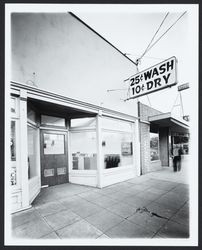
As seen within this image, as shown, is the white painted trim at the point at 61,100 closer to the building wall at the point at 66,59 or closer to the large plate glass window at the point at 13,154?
the building wall at the point at 66,59

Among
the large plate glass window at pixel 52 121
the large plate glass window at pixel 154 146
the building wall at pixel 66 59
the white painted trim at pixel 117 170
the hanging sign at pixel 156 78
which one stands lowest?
the white painted trim at pixel 117 170

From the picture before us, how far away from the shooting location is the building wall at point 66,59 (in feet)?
12.8

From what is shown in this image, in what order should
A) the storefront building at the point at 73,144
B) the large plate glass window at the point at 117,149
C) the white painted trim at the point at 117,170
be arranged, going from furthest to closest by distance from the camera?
1. the large plate glass window at the point at 117,149
2. the white painted trim at the point at 117,170
3. the storefront building at the point at 73,144

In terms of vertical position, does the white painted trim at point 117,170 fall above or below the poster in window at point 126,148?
below

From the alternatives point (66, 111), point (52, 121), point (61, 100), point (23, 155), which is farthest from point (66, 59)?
point (23, 155)

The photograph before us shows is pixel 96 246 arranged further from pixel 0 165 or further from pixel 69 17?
pixel 69 17

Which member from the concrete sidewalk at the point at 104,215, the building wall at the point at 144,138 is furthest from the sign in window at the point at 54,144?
the building wall at the point at 144,138

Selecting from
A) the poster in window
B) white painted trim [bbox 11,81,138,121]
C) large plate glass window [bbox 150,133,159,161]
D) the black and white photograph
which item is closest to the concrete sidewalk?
the black and white photograph

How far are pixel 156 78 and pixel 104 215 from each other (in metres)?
3.90

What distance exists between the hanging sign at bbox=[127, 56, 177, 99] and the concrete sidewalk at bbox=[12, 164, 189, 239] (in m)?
3.34

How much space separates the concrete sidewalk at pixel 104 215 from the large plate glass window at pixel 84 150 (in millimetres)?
1106

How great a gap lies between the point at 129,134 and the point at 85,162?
3081 mm

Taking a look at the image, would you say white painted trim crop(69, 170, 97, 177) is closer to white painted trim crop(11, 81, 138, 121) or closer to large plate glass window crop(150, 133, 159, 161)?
white painted trim crop(11, 81, 138, 121)

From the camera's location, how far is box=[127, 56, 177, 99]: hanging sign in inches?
135
